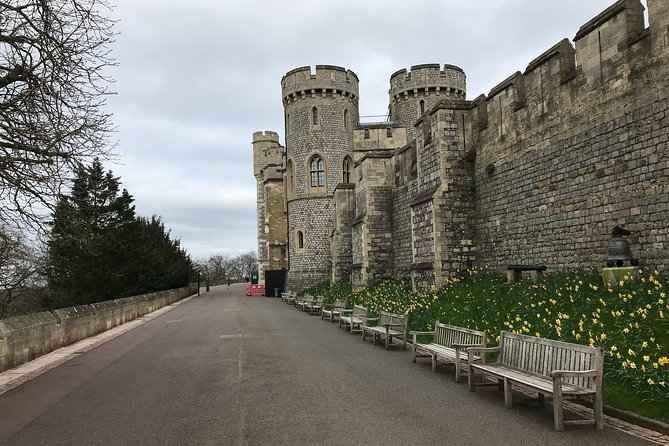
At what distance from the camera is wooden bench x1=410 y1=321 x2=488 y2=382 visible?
7.56 m

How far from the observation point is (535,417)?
18.5 ft

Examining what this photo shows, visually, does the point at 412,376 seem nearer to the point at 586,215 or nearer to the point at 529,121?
the point at 586,215

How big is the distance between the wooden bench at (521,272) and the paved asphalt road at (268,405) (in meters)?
4.11

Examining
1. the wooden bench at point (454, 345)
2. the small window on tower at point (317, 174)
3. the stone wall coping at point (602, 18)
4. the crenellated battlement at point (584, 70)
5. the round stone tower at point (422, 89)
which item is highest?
the round stone tower at point (422, 89)

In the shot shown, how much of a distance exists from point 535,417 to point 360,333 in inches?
344

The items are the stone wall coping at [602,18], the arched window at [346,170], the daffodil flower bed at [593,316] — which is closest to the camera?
the daffodil flower bed at [593,316]

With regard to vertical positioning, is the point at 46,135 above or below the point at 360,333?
above

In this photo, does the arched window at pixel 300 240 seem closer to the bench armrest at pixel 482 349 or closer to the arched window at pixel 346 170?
the arched window at pixel 346 170

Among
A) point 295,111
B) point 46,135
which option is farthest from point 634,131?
point 295,111

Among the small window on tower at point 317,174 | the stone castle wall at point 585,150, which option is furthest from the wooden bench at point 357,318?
the small window on tower at point 317,174

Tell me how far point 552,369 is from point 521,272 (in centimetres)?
796

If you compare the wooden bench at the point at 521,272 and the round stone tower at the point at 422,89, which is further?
the round stone tower at the point at 422,89

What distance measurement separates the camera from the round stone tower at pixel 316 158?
36906mm

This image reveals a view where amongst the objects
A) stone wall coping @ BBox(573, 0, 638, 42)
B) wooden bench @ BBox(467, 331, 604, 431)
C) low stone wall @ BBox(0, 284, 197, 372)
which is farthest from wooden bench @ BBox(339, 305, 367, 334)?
stone wall coping @ BBox(573, 0, 638, 42)
